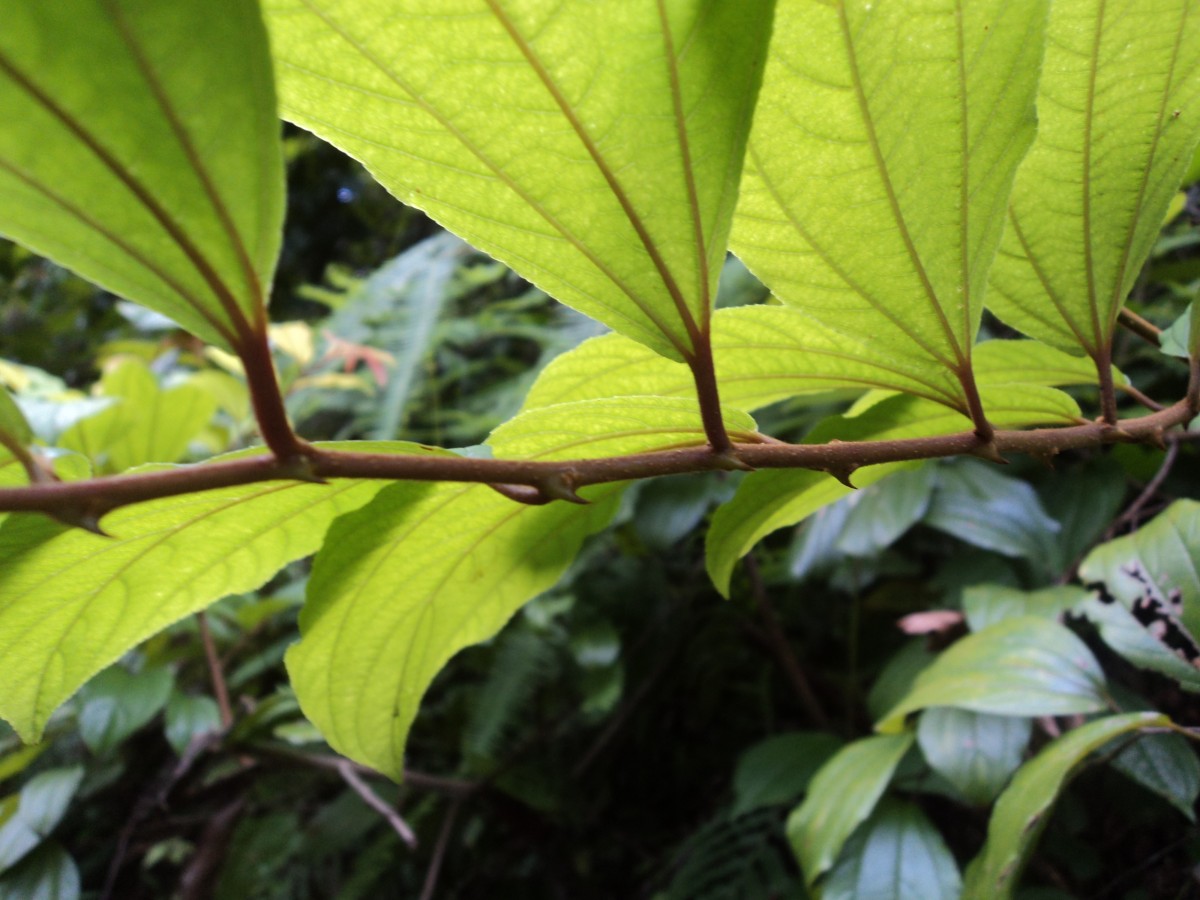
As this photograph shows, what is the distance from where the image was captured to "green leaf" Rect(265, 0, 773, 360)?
1.00 feet

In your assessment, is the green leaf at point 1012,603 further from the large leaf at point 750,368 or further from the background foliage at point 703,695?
the large leaf at point 750,368

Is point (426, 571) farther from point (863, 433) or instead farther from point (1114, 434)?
point (1114, 434)

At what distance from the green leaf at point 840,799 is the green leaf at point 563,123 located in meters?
0.63

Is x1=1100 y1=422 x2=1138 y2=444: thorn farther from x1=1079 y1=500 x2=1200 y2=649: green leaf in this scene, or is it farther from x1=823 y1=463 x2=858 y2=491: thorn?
x1=1079 y1=500 x2=1200 y2=649: green leaf

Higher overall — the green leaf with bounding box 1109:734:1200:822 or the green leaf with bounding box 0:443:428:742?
the green leaf with bounding box 0:443:428:742

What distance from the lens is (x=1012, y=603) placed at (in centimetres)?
90

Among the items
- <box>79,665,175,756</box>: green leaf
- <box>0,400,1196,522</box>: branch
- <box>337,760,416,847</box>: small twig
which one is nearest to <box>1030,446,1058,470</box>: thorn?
<box>0,400,1196,522</box>: branch

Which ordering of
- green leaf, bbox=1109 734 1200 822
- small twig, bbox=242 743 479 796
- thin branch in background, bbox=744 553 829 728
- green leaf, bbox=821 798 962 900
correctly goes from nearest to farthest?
green leaf, bbox=1109 734 1200 822
green leaf, bbox=821 798 962 900
small twig, bbox=242 743 479 796
thin branch in background, bbox=744 553 829 728

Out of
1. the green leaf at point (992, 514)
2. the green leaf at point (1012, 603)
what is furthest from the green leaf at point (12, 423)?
the green leaf at point (992, 514)

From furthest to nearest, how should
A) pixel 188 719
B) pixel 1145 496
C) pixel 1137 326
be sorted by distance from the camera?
pixel 188 719 < pixel 1145 496 < pixel 1137 326

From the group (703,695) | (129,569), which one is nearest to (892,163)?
(129,569)

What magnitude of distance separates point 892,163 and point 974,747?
669 mm

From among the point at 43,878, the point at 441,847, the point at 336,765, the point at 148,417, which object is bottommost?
the point at 441,847

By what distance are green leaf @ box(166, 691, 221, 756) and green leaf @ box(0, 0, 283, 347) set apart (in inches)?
33.8
